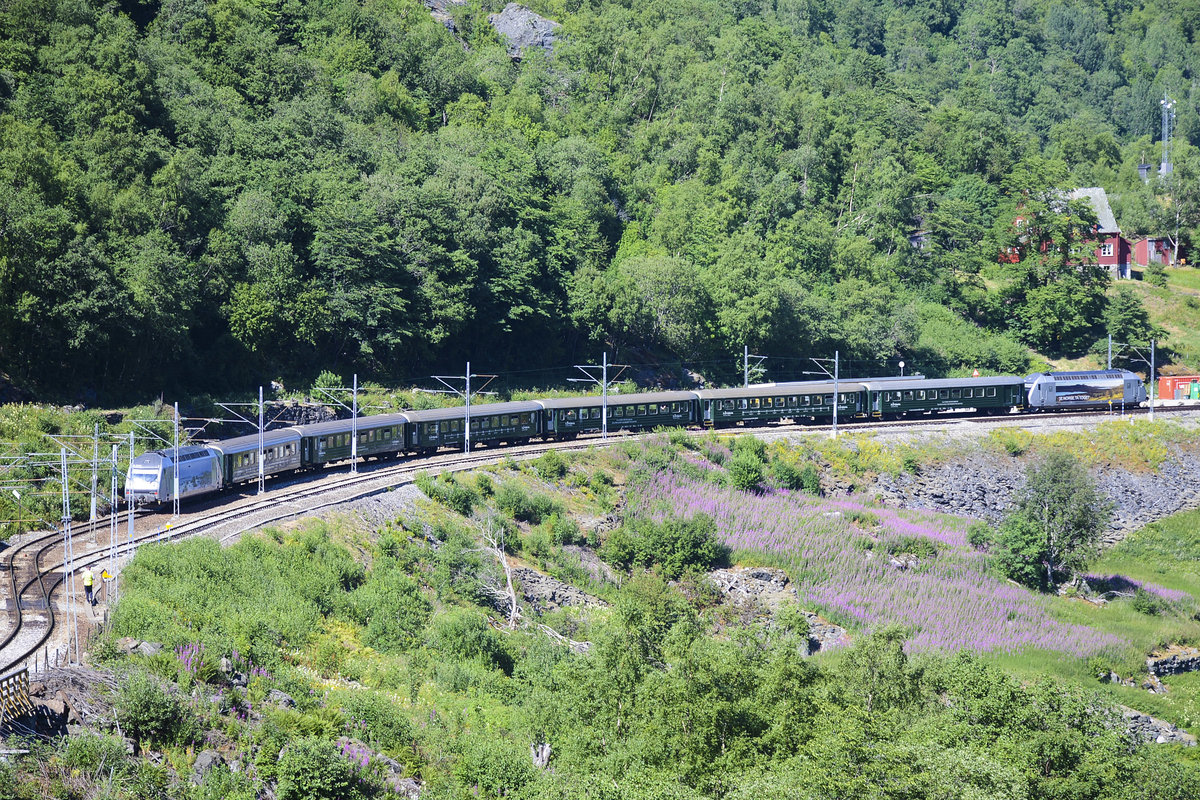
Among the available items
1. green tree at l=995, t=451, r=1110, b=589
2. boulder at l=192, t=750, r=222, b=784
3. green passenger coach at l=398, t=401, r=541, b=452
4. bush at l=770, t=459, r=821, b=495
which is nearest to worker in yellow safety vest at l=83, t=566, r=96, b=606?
boulder at l=192, t=750, r=222, b=784

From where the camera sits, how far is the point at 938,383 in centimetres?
8312

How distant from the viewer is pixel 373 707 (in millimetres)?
33344

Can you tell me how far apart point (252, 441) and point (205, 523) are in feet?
26.7

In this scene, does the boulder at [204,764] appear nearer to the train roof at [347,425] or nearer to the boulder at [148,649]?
the boulder at [148,649]

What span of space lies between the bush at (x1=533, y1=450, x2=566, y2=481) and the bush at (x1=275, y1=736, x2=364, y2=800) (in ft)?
111

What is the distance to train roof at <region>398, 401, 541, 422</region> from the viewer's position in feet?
217

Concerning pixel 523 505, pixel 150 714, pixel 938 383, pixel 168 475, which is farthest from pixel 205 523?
pixel 938 383

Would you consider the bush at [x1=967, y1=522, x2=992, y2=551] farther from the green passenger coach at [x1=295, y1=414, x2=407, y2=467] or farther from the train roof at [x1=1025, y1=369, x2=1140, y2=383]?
the green passenger coach at [x1=295, y1=414, x2=407, y2=467]

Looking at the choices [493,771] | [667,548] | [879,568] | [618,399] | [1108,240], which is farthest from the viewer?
[1108,240]

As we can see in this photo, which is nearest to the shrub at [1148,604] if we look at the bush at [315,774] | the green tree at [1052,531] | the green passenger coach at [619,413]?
the green tree at [1052,531]

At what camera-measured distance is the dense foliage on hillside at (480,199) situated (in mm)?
69062

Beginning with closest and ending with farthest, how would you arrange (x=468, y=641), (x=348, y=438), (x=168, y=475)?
(x=468, y=641) < (x=168, y=475) < (x=348, y=438)

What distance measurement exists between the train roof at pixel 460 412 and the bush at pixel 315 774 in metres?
36.5

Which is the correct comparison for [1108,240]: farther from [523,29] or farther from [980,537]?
[980,537]
